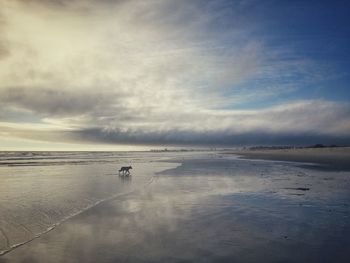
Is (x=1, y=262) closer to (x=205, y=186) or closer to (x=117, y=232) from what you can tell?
(x=117, y=232)

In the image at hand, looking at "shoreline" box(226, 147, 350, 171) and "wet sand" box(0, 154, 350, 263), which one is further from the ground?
"shoreline" box(226, 147, 350, 171)

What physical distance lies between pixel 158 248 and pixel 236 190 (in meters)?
12.1

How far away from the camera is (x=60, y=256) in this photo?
329 inches

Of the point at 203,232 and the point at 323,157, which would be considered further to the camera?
the point at 323,157

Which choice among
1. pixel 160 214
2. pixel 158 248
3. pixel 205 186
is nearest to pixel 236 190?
pixel 205 186

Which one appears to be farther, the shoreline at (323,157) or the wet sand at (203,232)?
the shoreline at (323,157)

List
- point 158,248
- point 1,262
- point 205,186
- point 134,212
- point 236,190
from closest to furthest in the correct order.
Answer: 1. point 1,262
2. point 158,248
3. point 134,212
4. point 236,190
5. point 205,186

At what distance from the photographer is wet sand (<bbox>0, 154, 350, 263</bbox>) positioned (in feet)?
27.5

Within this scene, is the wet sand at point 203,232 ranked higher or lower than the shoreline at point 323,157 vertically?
lower

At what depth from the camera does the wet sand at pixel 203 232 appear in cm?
838

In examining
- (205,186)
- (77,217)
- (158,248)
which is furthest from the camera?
(205,186)

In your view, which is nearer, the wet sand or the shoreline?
the wet sand

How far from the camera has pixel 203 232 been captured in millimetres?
10500

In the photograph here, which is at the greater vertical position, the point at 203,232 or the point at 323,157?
the point at 323,157
